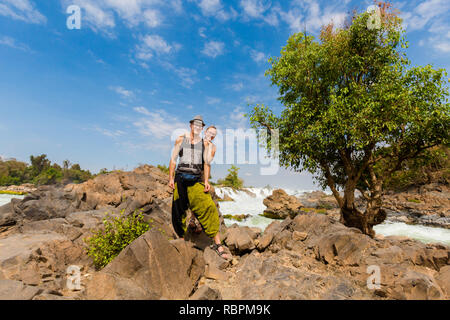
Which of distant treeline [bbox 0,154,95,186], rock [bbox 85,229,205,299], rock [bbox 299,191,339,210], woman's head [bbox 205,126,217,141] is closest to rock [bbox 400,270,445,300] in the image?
rock [bbox 85,229,205,299]

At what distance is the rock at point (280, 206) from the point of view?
3506 cm

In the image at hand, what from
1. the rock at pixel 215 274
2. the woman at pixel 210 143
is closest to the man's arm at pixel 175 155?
the woman at pixel 210 143

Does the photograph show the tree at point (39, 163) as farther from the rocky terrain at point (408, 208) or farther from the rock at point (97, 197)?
the rocky terrain at point (408, 208)

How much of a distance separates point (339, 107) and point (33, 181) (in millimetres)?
126402

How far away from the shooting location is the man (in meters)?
6.22

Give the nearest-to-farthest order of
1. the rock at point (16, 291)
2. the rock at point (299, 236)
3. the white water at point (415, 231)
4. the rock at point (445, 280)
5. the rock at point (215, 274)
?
1. the rock at point (16, 291)
2. the rock at point (445, 280)
3. the rock at point (215, 274)
4. the rock at point (299, 236)
5. the white water at point (415, 231)

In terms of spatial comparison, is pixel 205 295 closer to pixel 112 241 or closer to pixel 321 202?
pixel 112 241

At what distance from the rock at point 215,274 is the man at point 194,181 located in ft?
2.31

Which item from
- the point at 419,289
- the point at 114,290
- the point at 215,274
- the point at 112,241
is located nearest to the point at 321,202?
the point at 419,289

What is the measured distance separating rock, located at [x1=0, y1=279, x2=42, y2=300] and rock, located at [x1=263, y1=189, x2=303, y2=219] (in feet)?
112

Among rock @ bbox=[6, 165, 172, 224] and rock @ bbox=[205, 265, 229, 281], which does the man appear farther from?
rock @ bbox=[6, 165, 172, 224]

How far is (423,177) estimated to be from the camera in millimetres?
48094
